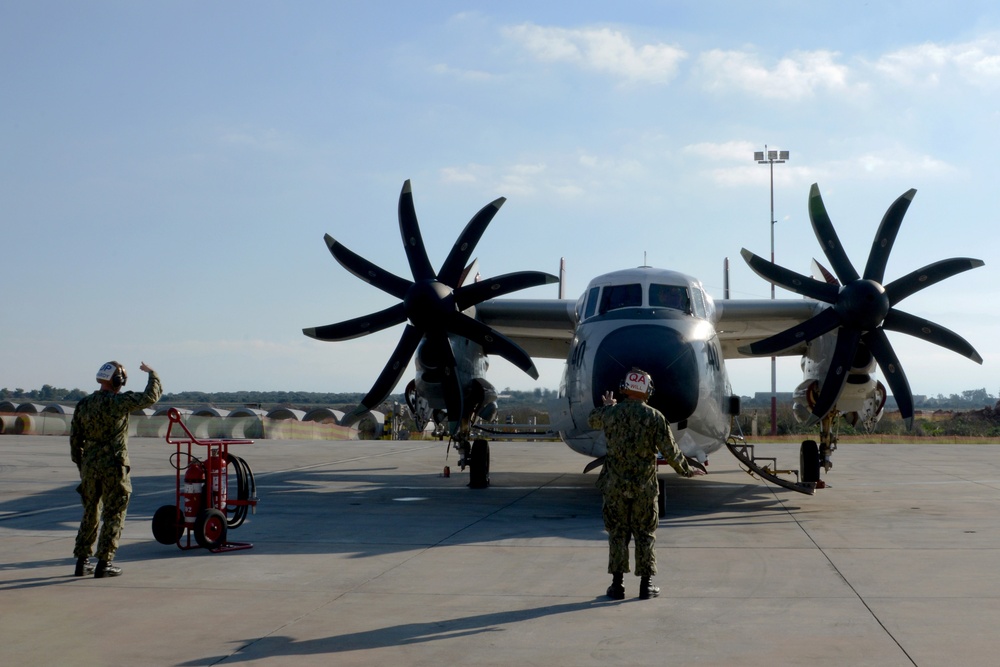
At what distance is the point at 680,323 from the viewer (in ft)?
45.5

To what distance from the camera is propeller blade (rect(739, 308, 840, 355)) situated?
1573 centimetres

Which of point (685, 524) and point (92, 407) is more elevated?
point (92, 407)

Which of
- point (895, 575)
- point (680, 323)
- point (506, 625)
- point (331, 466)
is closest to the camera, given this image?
point (506, 625)

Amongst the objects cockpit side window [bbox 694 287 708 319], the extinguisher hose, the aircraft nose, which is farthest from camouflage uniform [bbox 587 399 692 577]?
cockpit side window [bbox 694 287 708 319]

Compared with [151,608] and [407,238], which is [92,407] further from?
[407,238]

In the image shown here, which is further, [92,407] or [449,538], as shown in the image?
[449,538]

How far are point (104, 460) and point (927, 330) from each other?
1357 centimetres

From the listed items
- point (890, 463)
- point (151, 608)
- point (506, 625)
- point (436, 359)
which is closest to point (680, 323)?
point (436, 359)

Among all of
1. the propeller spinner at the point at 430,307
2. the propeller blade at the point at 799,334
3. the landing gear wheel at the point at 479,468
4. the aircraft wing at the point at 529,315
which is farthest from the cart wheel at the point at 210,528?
the aircraft wing at the point at 529,315

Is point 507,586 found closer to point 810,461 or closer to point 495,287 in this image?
point 495,287

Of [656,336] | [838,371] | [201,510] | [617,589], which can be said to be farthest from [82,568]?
[838,371]

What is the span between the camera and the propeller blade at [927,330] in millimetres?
16266

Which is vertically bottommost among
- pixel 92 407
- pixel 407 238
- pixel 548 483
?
pixel 548 483

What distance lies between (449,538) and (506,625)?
4408 millimetres
